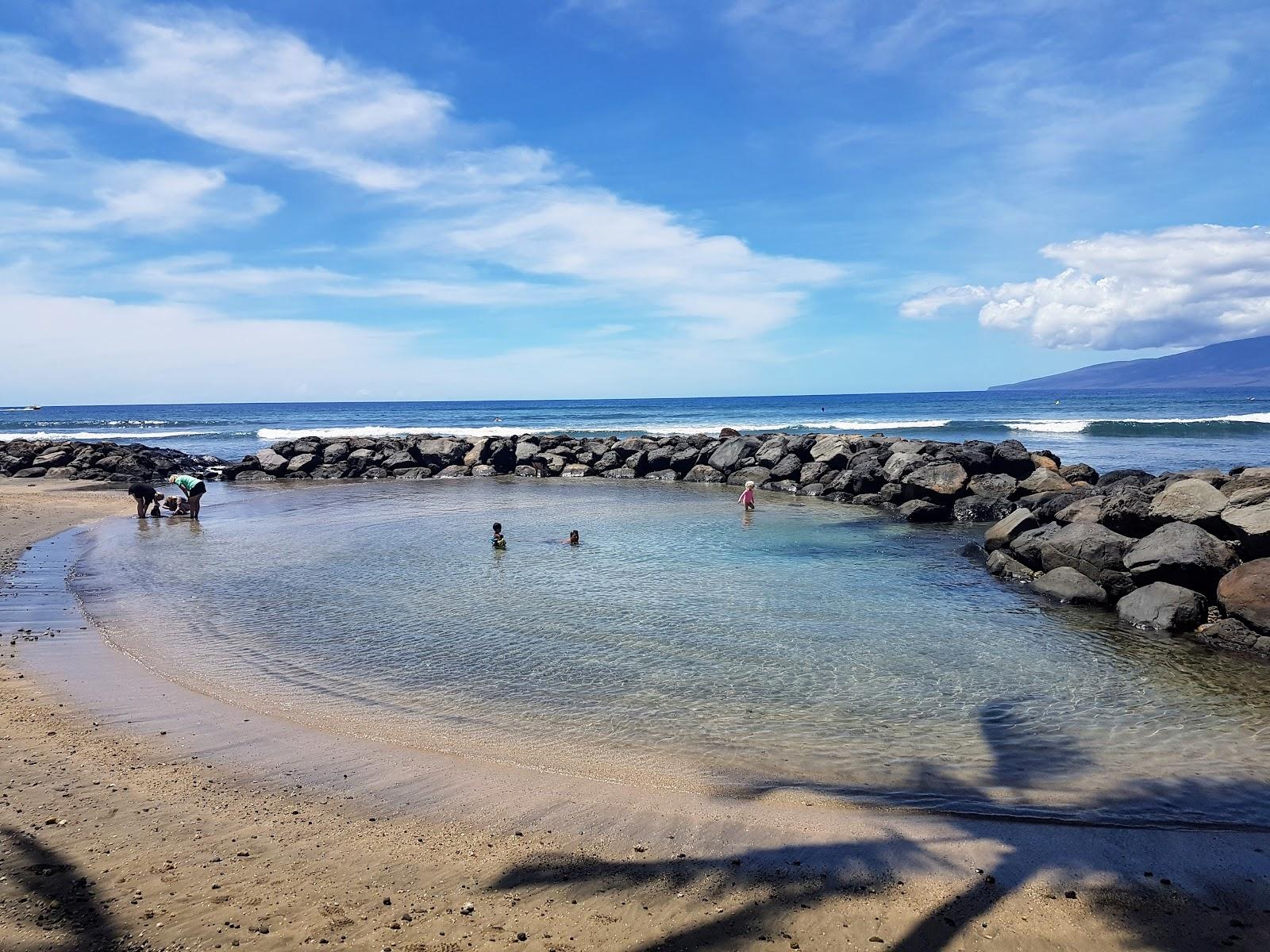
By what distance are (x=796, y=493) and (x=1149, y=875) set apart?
2036cm

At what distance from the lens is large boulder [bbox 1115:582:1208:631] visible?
9.97 metres

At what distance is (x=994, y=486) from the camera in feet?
66.1

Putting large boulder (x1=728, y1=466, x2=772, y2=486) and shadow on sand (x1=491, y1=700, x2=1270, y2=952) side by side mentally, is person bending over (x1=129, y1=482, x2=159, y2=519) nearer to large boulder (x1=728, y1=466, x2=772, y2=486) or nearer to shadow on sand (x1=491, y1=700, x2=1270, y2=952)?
large boulder (x1=728, y1=466, x2=772, y2=486)

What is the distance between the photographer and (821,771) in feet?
19.9

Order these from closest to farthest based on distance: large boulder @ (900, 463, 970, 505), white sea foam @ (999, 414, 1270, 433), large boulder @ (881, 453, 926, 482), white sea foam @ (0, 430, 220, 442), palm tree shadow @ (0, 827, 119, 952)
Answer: palm tree shadow @ (0, 827, 119, 952) → large boulder @ (900, 463, 970, 505) → large boulder @ (881, 453, 926, 482) → white sea foam @ (999, 414, 1270, 433) → white sea foam @ (0, 430, 220, 442)

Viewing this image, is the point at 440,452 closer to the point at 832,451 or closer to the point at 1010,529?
the point at 832,451

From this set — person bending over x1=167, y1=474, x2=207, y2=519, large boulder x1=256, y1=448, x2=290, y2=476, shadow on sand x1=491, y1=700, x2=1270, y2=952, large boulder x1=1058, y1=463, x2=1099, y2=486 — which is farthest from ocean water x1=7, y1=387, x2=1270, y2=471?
shadow on sand x1=491, y1=700, x2=1270, y2=952

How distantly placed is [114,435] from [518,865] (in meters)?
66.9

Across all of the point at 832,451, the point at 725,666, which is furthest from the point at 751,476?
the point at 725,666

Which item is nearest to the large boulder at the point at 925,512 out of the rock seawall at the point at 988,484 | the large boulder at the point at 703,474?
the rock seawall at the point at 988,484

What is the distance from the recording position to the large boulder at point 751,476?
26.8 metres

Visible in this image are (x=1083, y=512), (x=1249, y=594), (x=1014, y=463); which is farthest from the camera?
(x=1014, y=463)

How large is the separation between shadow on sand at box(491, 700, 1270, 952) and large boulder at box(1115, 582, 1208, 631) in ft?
16.7

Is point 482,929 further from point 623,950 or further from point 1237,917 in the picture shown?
point 1237,917
